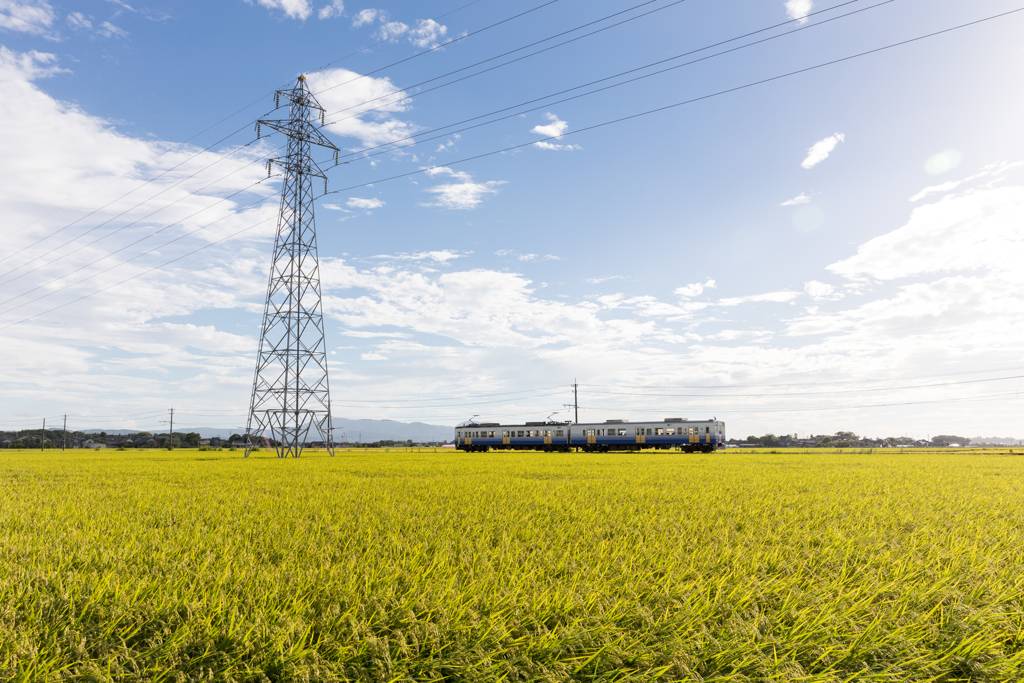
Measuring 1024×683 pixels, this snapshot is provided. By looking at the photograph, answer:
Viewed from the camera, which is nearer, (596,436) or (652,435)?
(652,435)

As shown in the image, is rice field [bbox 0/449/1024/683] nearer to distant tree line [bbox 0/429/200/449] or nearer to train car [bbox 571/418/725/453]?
train car [bbox 571/418/725/453]

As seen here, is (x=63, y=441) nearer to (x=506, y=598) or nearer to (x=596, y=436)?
(x=596, y=436)

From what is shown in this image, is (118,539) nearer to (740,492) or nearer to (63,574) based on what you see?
(63,574)

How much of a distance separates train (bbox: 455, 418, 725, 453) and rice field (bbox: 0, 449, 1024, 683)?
129 ft

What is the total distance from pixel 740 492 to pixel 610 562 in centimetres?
722

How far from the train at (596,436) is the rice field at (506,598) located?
3941cm

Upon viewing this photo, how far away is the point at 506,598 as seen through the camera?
3383mm

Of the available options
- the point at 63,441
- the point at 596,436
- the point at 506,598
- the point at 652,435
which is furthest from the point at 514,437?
the point at 63,441

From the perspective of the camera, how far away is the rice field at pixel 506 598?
2.74m

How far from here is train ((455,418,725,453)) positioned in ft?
147

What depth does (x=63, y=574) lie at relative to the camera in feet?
13.7

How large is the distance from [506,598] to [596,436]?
46.6 metres

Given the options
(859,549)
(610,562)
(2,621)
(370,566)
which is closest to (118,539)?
(2,621)

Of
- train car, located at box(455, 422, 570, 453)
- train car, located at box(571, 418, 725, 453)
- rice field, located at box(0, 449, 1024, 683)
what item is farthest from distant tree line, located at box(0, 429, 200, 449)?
rice field, located at box(0, 449, 1024, 683)
